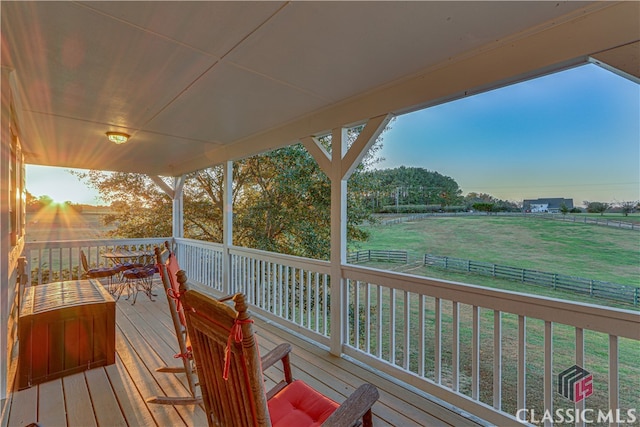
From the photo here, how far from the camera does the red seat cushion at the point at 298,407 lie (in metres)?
1.31

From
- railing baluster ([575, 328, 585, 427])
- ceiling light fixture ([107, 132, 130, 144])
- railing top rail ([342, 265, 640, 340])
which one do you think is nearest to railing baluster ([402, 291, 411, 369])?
railing top rail ([342, 265, 640, 340])

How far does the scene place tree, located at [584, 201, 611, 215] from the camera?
190cm

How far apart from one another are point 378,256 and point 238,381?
3.39m

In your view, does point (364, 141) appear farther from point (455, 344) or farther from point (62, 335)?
point (62, 335)

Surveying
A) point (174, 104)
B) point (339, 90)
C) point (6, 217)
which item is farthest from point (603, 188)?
point (6, 217)

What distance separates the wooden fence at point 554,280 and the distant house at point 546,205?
1.62 feet

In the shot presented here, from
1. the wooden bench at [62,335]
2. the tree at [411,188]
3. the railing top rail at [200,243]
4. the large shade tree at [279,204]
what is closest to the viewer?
the wooden bench at [62,335]

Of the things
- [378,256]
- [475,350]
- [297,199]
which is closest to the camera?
[475,350]

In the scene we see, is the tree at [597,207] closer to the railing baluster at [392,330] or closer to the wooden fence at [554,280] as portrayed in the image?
the wooden fence at [554,280]

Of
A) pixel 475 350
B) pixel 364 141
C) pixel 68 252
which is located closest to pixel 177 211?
pixel 68 252

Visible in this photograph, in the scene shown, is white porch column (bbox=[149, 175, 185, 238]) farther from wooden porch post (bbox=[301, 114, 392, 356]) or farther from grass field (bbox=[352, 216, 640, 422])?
grass field (bbox=[352, 216, 640, 422])

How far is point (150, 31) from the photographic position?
170 cm

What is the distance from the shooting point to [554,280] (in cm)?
215

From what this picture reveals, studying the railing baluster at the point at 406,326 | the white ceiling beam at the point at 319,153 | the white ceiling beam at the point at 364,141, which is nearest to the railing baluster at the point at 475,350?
the railing baluster at the point at 406,326
